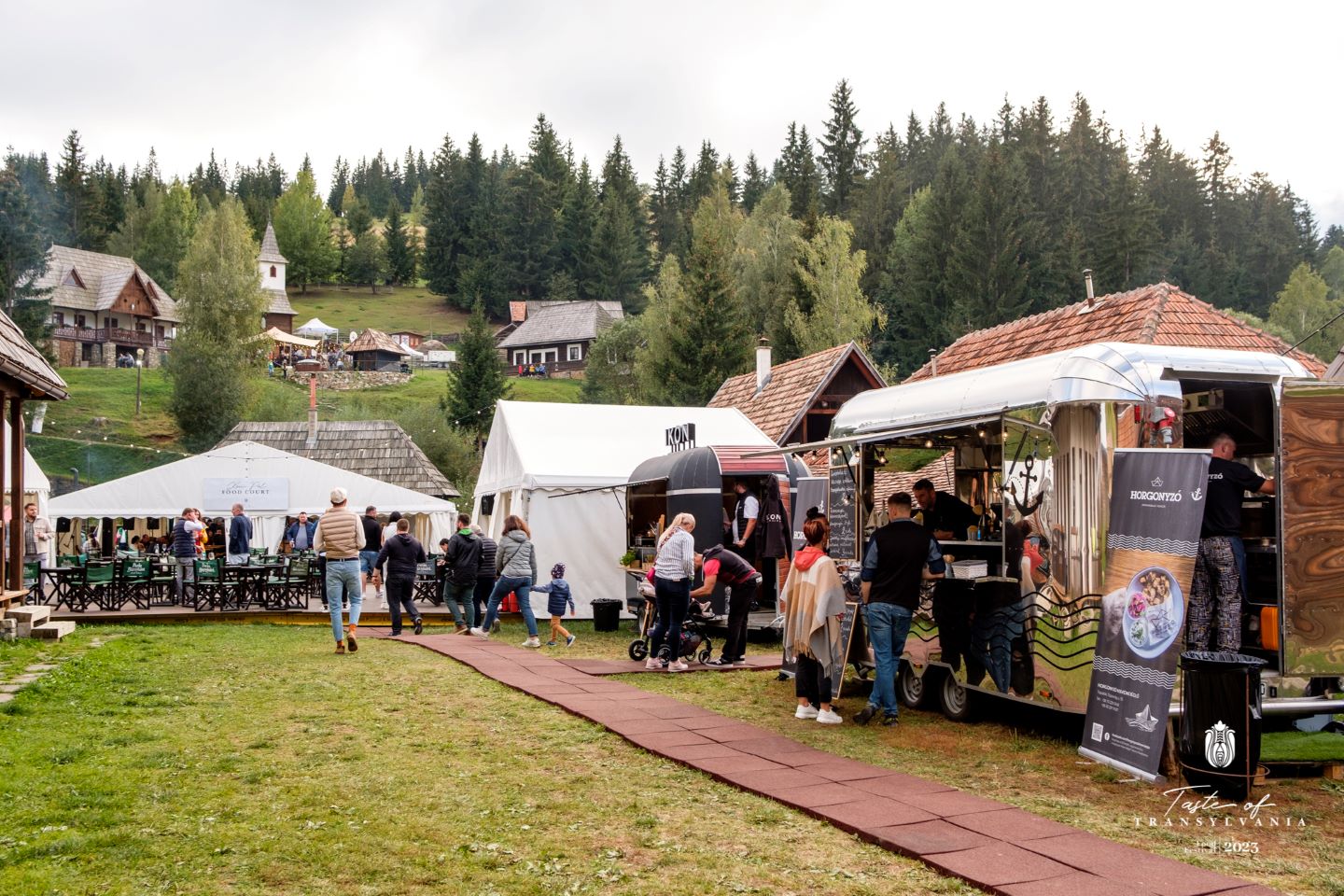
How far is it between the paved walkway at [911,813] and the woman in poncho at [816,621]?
2.16 feet

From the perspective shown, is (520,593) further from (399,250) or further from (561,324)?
(399,250)

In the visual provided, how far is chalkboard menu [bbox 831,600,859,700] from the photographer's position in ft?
29.0

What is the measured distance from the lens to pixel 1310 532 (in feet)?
22.2

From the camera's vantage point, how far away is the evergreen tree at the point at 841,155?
7481 cm

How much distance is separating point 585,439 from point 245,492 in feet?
25.8

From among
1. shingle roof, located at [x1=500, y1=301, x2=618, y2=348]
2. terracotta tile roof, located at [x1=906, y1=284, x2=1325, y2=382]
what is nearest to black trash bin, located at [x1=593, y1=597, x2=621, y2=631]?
terracotta tile roof, located at [x1=906, y1=284, x2=1325, y2=382]

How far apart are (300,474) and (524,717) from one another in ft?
52.9

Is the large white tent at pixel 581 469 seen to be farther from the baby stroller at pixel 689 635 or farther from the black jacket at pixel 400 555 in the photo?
the baby stroller at pixel 689 635

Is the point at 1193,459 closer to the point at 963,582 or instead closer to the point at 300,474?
the point at 963,582

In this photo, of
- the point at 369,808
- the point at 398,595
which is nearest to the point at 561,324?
the point at 398,595

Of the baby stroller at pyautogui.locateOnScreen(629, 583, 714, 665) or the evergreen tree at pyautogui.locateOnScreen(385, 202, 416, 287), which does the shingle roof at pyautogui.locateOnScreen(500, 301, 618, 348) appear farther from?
the baby stroller at pyautogui.locateOnScreen(629, 583, 714, 665)

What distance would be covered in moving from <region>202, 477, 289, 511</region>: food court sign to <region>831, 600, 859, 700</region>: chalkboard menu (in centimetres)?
1639

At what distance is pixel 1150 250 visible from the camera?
59.9 metres

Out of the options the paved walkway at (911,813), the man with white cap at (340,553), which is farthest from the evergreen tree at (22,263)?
the paved walkway at (911,813)
